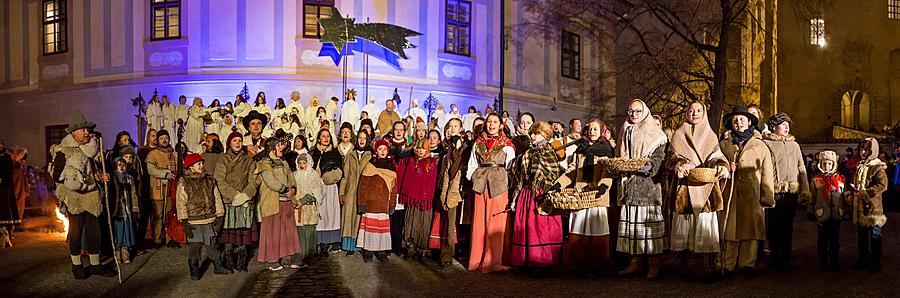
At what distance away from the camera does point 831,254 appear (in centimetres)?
847

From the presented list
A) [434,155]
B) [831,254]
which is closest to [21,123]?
[434,155]

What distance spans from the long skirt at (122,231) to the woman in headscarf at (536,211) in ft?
15.3

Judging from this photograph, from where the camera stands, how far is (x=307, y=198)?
29.4 ft

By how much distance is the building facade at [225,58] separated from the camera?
1941 centimetres

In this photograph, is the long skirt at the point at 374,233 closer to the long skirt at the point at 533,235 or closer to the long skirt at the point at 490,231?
the long skirt at the point at 490,231

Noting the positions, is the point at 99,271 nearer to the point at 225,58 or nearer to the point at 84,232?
the point at 84,232

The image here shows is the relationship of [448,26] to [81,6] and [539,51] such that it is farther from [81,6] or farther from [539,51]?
[81,6]

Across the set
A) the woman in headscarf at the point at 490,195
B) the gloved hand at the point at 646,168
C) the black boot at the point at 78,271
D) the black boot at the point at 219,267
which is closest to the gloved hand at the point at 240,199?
the black boot at the point at 219,267

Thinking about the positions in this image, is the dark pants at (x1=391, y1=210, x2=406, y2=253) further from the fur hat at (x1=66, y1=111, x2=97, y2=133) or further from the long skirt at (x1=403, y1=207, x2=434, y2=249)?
the fur hat at (x1=66, y1=111, x2=97, y2=133)

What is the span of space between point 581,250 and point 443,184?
192cm

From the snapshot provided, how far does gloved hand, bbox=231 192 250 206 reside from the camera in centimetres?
831

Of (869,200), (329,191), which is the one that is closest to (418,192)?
(329,191)

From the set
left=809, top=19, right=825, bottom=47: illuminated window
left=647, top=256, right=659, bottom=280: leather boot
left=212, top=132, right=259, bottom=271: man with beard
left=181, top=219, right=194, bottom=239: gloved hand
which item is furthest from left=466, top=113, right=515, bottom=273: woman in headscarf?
left=809, top=19, right=825, bottom=47: illuminated window

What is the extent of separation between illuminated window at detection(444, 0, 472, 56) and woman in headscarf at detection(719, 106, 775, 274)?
14762 millimetres
